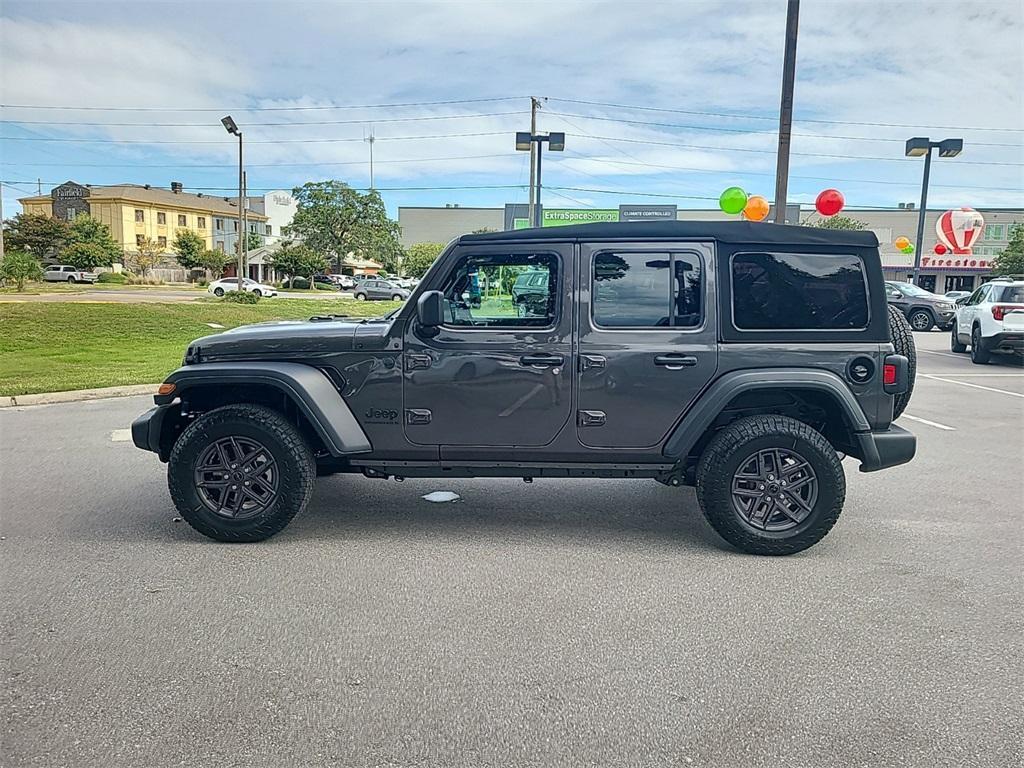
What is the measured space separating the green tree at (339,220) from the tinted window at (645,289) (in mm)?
68620

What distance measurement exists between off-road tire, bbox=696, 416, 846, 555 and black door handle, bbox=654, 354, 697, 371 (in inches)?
18.3

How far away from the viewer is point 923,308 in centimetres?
2433

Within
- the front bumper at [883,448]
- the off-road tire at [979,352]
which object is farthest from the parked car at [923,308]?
the front bumper at [883,448]

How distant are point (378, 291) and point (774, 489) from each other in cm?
4058

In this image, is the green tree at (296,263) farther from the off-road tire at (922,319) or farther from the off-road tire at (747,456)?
the off-road tire at (747,456)

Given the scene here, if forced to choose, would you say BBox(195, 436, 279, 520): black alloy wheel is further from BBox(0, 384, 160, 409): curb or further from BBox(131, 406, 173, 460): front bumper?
BBox(0, 384, 160, 409): curb

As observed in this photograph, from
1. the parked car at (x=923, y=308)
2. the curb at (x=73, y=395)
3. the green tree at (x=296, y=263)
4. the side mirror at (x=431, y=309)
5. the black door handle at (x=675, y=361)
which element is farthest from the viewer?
the green tree at (x=296, y=263)

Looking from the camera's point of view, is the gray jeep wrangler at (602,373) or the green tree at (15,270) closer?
the gray jeep wrangler at (602,373)

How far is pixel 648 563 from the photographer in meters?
4.43

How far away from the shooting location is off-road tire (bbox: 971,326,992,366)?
607 inches

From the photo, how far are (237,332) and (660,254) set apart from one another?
268 centimetres

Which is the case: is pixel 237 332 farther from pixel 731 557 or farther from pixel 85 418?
pixel 85 418

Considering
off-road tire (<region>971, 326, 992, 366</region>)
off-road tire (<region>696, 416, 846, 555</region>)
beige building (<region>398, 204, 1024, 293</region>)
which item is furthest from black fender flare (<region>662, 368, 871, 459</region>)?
beige building (<region>398, 204, 1024, 293</region>)

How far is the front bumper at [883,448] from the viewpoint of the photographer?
14.9ft
